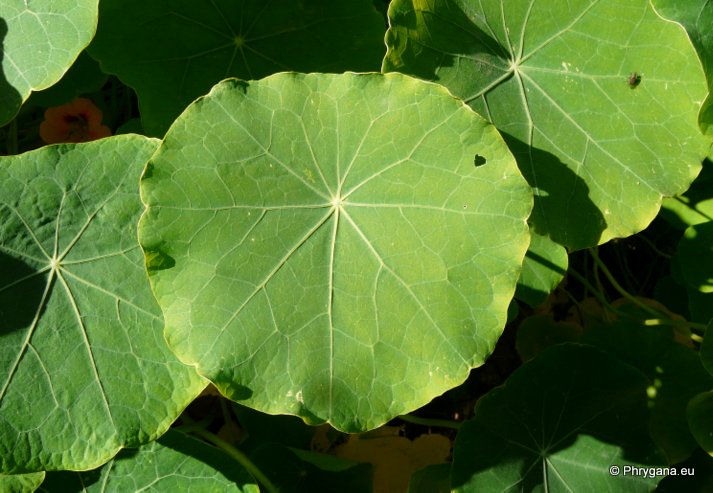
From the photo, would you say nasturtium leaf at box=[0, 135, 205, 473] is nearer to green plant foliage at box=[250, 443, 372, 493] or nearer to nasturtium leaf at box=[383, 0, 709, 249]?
green plant foliage at box=[250, 443, 372, 493]

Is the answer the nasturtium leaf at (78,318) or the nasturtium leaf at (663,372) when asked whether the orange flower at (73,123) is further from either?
the nasturtium leaf at (663,372)

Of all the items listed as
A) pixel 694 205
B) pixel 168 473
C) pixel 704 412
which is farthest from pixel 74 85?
pixel 704 412

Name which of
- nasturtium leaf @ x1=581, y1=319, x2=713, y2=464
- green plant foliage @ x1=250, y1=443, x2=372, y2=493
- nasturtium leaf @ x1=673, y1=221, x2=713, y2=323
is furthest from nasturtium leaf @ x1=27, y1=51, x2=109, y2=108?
nasturtium leaf @ x1=673, y1=221, x2=713, y2=323

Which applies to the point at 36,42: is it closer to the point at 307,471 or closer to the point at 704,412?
the point at 307,471

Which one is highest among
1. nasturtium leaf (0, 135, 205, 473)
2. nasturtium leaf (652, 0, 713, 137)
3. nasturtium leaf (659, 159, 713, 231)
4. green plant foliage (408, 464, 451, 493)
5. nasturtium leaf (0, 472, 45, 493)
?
nasturtium leaf (652, 0, 713, 137)

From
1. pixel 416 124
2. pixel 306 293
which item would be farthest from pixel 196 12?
pixel 306 293

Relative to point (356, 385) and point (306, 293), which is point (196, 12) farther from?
point (356, 385)
